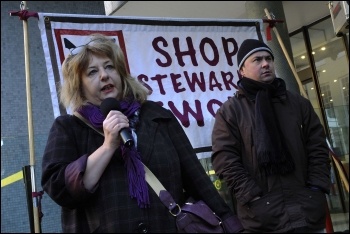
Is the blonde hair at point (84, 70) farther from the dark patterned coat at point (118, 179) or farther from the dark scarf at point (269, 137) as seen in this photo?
the dark scarf at point (269, 137)

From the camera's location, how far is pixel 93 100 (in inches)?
92.7

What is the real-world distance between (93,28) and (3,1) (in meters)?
5.11

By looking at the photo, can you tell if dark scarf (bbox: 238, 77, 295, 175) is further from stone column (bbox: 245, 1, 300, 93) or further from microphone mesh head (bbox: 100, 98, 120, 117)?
stone column (bbox: 245, 1, 300, 93)

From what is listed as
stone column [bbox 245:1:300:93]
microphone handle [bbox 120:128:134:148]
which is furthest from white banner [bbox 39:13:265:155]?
microphone handle [bbox 120:128:134:148]

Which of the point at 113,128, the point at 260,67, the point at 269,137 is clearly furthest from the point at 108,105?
the point at 260,67

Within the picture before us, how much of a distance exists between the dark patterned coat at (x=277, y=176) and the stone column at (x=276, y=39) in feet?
8.02

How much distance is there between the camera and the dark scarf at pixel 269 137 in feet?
Answer: 9.66

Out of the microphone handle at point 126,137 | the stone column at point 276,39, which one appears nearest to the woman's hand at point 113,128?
the microphone handle at point 126,137

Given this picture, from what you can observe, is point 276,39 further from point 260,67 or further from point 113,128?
point 113,128

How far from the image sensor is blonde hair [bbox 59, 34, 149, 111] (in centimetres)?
237

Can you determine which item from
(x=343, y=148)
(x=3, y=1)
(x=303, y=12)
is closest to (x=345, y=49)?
(x=303, y=12)

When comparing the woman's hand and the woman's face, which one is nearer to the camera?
the woman's hand

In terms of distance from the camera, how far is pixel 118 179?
2055mm

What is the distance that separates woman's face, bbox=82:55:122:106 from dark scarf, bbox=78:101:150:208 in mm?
75
